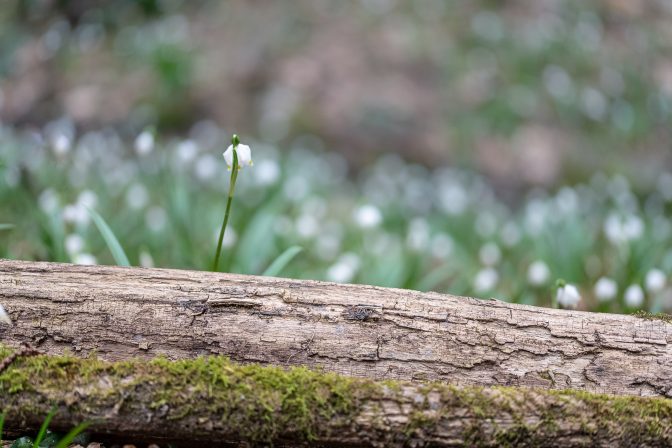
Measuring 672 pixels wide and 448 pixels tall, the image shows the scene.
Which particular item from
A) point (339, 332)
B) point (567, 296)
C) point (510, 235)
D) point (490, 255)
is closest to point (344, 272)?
point (567, 296)

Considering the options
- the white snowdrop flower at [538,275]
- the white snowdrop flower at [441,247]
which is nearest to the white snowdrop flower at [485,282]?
the white snowdrop flower at [538,275]

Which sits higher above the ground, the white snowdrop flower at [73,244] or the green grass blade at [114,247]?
the white snowdrop flower at [73,244]

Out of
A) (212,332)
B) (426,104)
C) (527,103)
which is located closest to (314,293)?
(212,332)

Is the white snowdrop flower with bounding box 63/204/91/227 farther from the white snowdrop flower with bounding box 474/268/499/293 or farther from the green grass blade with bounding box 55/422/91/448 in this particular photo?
the white snowdrop flower with bounding box 474/268/499/293

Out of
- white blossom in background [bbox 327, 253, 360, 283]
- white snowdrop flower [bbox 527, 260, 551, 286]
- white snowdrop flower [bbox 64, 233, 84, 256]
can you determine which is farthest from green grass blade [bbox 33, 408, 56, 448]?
white snowdrop flower [bbox 527, 260, 551, 286]

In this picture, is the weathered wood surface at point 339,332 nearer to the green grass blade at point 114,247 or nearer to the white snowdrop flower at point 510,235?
the green grass blade at point 114,247

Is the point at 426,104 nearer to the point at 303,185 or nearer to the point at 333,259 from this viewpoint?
the point at 303,185
